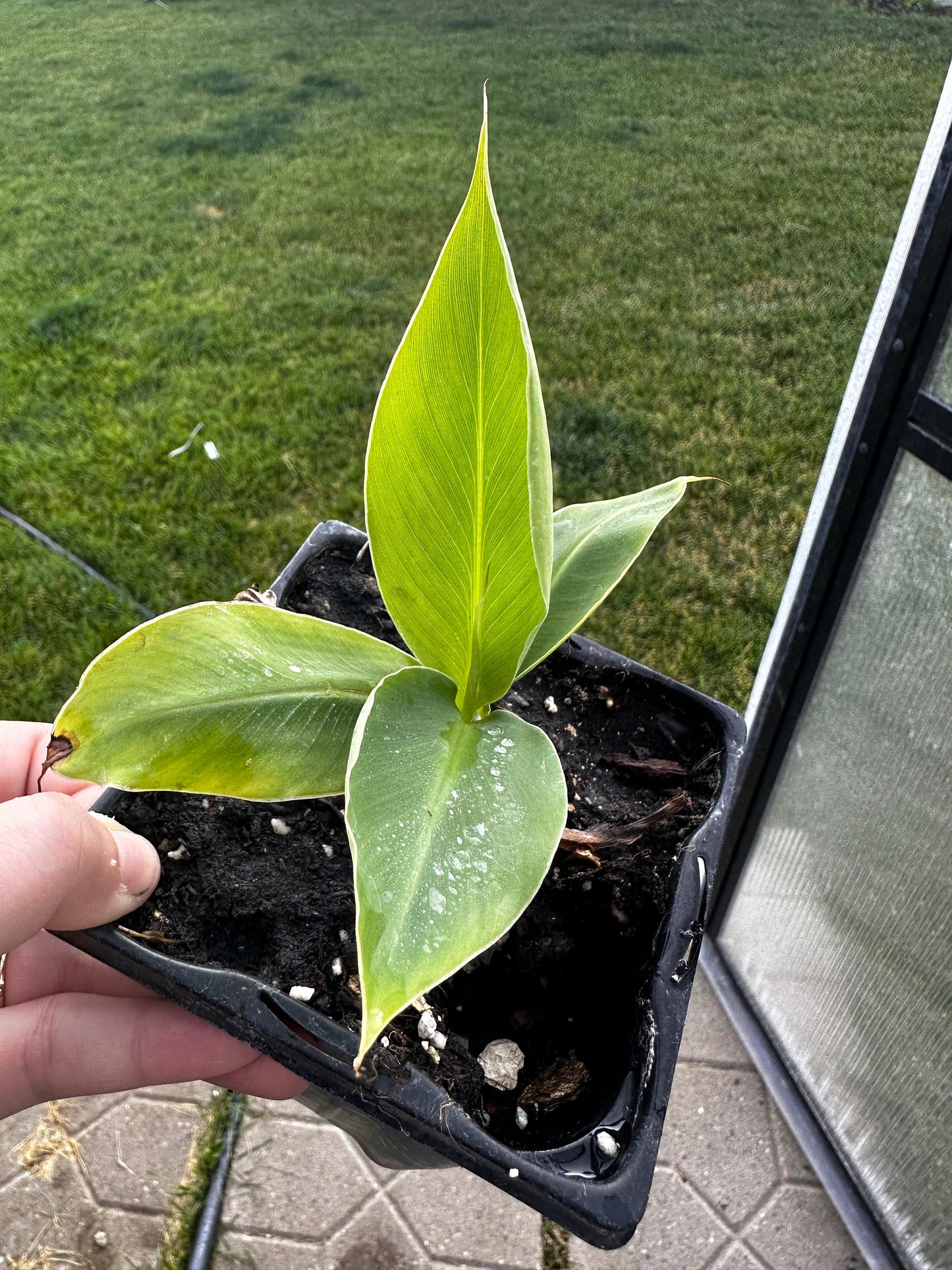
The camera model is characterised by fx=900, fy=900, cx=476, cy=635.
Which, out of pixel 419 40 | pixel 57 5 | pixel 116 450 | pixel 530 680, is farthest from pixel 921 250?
pixel 419 40

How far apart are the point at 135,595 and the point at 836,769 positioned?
1115 mm

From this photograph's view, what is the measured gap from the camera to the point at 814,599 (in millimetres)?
885

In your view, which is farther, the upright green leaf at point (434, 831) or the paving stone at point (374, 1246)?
the paving stone at point (374, 1246)

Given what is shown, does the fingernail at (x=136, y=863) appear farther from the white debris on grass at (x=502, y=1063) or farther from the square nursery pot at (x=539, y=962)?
the white debris on grass at (x=502, y=1063)

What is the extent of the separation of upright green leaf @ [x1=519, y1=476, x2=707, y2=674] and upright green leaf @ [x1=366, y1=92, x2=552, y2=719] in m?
0.04

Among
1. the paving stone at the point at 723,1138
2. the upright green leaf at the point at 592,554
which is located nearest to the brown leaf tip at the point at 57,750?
the upright green leaf at the point at 592,554

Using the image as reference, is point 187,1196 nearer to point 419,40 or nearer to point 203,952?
point 203,952

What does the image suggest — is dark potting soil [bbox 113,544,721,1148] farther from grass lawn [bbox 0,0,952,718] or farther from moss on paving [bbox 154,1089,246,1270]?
grass lawn [bbox 0,0,952,718]

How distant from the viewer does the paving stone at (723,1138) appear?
3.53 ft

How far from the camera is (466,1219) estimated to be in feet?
3.42

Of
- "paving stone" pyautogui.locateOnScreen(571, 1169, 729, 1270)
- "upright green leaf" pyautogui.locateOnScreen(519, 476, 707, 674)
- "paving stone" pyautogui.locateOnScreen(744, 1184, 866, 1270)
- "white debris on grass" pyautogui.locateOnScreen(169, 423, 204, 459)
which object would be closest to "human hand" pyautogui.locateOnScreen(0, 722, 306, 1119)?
"upright green leaf" pyautogui.locateOnScreen(519, 476, 707, 674)

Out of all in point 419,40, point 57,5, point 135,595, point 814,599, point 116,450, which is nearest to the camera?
point 814,599

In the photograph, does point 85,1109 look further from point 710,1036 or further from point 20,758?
point 710,1036

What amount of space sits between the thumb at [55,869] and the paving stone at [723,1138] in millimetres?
890
